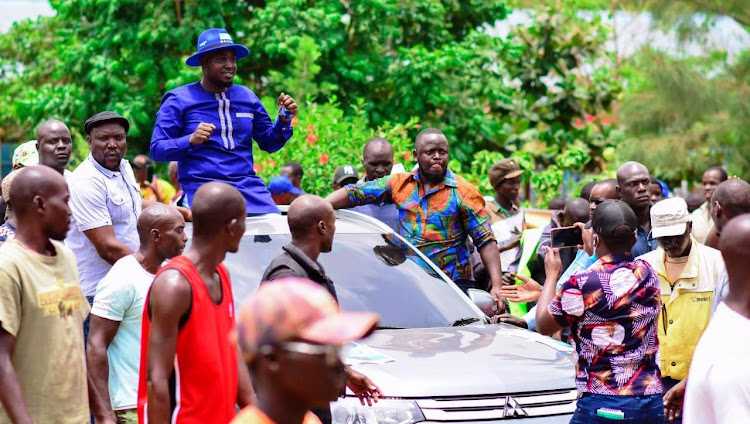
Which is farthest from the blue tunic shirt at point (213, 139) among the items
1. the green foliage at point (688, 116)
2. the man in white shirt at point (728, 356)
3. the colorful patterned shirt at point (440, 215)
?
the green foliage at point (688, 116)

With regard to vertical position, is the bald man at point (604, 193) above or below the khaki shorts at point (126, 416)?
above

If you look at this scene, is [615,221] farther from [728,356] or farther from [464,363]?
[728,356]

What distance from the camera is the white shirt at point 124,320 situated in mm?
4914

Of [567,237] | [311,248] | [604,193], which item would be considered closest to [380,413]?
[311,248]

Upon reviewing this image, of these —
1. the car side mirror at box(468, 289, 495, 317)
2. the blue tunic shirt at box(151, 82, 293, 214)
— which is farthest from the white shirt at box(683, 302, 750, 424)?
the blue tunic shirt at box(151, 82, 293, 214)

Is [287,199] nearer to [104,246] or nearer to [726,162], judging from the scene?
[104,246]

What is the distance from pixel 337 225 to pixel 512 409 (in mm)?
2065

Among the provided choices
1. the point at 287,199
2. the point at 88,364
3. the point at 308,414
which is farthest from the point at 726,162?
the point at 308,414

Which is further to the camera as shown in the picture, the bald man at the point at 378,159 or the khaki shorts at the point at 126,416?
the bald man at the point at 378,159

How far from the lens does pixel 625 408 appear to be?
488 centimetres

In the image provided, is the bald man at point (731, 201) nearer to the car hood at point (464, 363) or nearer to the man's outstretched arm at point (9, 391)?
the car hood at point (464, 363)

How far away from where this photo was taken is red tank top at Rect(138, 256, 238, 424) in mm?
3939

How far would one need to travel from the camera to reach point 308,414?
9.00ft

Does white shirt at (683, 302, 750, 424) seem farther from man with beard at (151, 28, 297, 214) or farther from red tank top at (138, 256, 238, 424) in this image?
man with beard at (151, 28, 297, 214)
